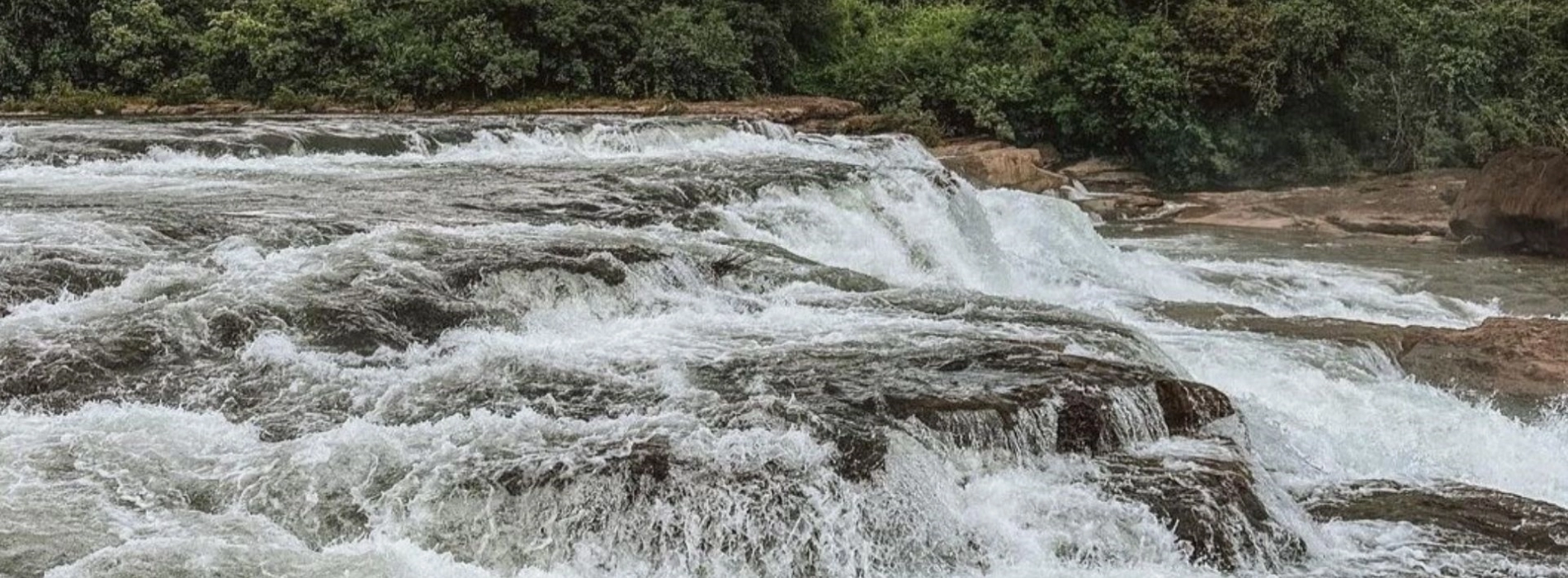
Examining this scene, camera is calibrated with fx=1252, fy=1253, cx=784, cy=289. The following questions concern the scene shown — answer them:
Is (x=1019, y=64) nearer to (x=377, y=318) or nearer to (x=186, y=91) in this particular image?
(x=186, y=91)

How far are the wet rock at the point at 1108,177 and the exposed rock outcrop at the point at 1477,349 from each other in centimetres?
1204

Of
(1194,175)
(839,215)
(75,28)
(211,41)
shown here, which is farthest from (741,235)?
(75,28)

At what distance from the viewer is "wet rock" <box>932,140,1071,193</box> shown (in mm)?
19391

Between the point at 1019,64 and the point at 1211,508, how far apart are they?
19.0 meters

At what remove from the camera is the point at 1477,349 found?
890 centimetres

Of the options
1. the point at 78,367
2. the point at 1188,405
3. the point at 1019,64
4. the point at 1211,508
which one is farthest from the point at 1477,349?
the point at 1019,64

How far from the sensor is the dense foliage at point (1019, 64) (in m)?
20.0

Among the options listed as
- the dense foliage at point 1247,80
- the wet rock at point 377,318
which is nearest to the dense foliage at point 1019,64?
the dense foliage at point 1247,80

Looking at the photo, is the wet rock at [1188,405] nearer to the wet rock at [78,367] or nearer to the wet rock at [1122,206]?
the wet rock at [78,367]

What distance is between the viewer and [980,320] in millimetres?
7988

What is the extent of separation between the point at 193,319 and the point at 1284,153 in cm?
1914

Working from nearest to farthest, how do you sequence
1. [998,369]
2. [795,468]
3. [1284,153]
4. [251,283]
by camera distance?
1. [795,468]
2. [998,369]
3. [251,283]
4. [1284,153]

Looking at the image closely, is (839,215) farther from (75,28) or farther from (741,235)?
(75,28)

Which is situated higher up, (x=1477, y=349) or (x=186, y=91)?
(x=1477, y=349)
